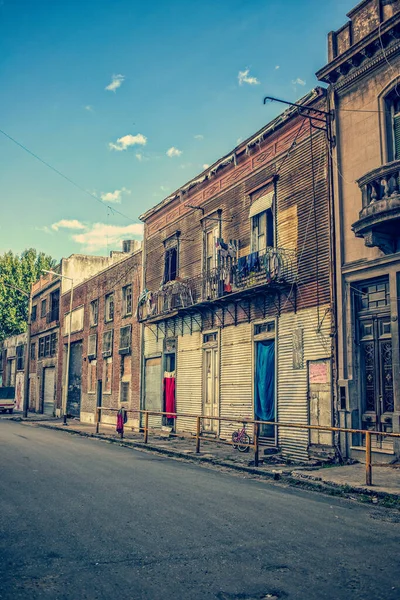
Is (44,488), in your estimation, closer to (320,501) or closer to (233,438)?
(320,501)

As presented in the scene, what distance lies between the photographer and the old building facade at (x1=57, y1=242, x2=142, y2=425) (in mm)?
26062

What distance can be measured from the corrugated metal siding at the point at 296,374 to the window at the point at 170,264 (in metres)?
7.82

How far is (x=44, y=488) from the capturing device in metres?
8.84

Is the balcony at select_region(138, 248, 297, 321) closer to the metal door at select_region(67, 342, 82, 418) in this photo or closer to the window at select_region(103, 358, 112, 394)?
the window at select_region(103, 358, 112, 394)

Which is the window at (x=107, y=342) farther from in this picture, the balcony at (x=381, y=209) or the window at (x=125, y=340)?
the balcony at (x=381, y=209)

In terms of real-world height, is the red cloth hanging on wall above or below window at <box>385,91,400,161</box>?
below

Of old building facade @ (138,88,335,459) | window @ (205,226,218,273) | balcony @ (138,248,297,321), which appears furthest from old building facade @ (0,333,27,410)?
window @ (205,226,218,273)

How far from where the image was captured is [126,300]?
27375 millimetres

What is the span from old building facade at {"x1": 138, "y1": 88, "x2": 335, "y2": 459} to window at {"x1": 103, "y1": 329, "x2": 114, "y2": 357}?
5.15 metres

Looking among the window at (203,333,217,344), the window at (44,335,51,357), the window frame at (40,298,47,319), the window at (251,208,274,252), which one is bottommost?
the window at (203,333,217,344)

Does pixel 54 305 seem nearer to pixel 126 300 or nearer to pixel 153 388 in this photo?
pixel 126 300

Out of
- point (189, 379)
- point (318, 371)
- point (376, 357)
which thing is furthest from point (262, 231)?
point (189, 379)

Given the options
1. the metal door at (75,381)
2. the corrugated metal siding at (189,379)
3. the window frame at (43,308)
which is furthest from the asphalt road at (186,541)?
the window frame at (43,308)

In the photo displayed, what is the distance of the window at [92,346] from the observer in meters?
31.0
